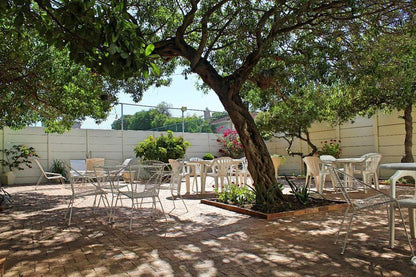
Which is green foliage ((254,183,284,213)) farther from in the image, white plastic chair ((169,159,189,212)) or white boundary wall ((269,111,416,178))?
white boundary wall ((269,111,416,178))

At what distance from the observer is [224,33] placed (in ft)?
18.8

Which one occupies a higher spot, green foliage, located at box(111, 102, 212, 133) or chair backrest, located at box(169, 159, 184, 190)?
green foliage, located at box(111, 102, 212, 133)

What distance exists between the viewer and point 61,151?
11820 mm

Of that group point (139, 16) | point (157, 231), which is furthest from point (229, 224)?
point (139, 16)

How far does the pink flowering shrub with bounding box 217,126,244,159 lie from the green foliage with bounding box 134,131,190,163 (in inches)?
109

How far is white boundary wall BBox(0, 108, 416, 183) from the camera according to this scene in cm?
957

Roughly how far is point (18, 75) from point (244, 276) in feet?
18.3

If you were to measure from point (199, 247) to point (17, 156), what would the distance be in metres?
9.93

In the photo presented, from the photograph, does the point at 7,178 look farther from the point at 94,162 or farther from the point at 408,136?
the point at 408,136

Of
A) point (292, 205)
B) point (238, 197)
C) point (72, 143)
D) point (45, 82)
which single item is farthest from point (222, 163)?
point (72, 143)

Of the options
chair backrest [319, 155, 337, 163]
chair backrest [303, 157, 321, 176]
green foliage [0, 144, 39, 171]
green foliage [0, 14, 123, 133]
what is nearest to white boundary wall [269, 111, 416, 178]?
chair backrest [319, 155, 337, 163]

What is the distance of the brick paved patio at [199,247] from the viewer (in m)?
2.52

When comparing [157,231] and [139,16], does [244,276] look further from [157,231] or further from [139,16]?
[139,16]

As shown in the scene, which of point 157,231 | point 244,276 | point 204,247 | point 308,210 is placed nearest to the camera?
point 244,276
